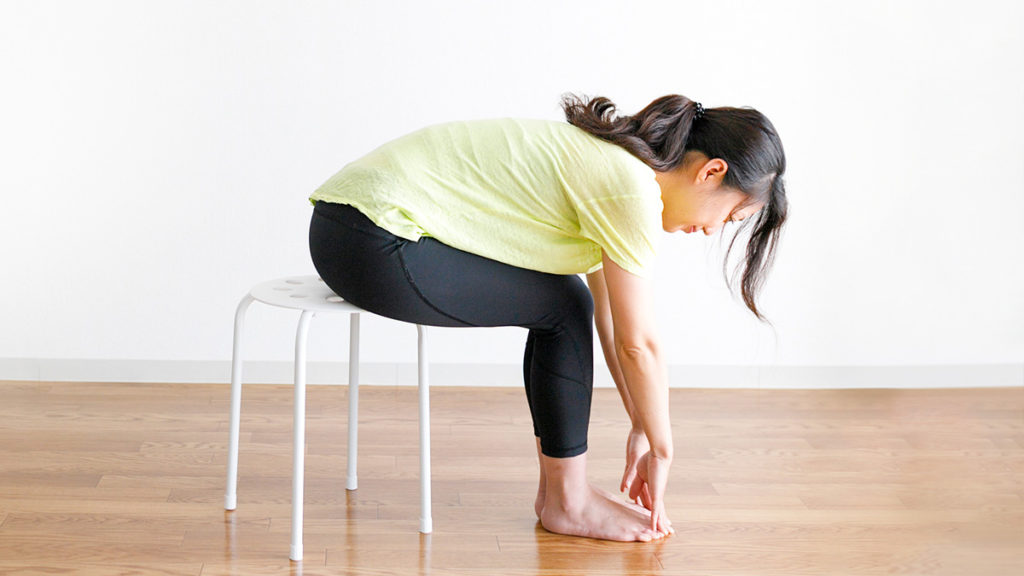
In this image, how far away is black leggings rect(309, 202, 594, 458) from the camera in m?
1.56

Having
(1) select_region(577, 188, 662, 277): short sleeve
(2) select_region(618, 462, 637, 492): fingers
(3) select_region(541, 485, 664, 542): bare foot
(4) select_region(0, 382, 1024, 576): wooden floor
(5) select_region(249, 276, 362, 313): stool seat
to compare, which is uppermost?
(1) select_region(577, 188, 662, 277): short sleeve

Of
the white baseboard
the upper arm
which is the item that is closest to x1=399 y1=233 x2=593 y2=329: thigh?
the upper arm

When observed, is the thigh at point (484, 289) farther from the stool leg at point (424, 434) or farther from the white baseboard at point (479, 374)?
the white baseboard at point (479, 374)

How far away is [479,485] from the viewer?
1.94 metres

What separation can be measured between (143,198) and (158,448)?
2.29 feet

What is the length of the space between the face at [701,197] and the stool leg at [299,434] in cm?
55

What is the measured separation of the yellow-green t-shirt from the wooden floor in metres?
Answer: 0.47

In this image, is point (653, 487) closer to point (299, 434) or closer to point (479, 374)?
point (299, 434)

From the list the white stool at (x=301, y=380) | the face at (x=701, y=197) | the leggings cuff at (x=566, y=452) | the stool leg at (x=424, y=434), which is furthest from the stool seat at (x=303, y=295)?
the face at (x=701, y=197)

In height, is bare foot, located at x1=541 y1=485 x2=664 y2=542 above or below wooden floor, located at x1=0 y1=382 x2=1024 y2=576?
above

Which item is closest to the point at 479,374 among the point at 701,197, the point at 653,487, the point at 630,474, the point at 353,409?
the point at 353,409

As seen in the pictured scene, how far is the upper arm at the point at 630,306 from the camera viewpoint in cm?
152

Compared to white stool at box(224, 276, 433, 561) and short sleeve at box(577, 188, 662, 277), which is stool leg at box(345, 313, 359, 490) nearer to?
white stool at box(224, 276, 433, 561)

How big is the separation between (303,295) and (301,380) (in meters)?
0.17
